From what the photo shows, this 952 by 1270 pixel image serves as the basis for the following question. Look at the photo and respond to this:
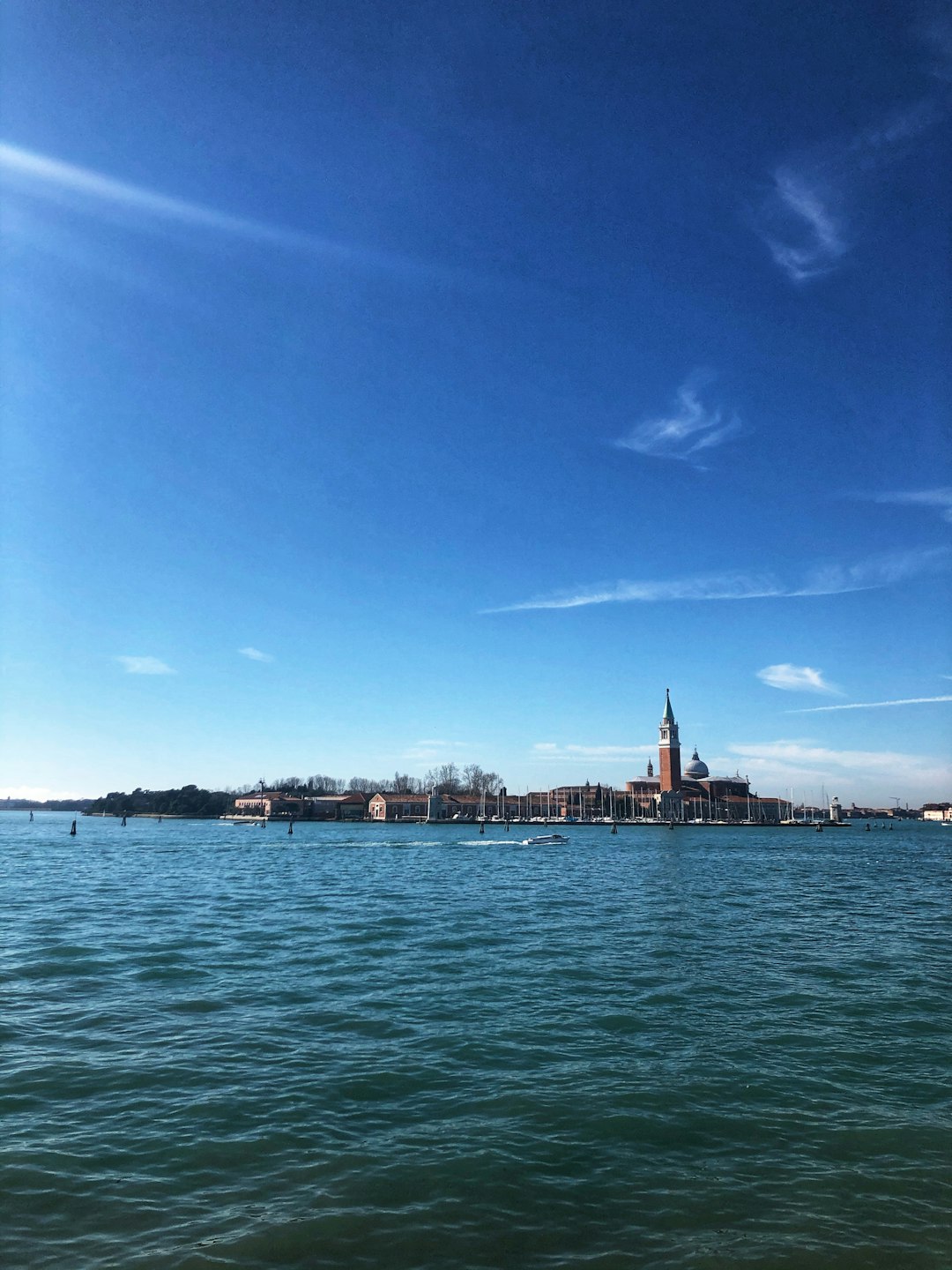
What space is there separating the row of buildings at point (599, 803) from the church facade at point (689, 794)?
0.17 m

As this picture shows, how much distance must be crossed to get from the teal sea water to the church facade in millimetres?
140616

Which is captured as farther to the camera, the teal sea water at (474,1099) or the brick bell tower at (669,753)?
the brick bell tower at (669,753)

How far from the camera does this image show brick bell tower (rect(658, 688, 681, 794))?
158 meters

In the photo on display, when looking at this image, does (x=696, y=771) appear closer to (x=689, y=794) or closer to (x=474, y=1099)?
(x=689, y=794)

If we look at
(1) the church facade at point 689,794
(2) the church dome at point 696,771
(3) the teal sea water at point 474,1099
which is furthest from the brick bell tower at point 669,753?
(3) the teal sea water at point 474,1099

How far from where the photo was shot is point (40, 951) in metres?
18.6

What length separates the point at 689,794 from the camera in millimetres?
167875

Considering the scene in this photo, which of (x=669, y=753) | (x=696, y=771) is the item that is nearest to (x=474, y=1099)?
(x=669, y=753)

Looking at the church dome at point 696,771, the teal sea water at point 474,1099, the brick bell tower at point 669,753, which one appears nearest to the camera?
the teal sea water at point 474,1099

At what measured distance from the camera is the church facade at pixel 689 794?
15850 cm

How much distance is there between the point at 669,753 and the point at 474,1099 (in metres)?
155

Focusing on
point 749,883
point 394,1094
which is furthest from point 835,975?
point 749,883

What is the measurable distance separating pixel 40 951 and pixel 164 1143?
1264 cm

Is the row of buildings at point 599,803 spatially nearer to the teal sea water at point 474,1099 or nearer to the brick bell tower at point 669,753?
the brick bell tower at point 669,753
